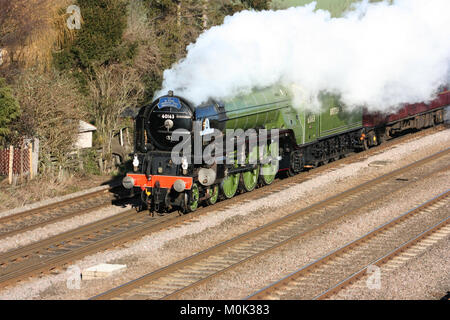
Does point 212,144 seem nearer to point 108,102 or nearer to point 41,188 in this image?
point 41,188

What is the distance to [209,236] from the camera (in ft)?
47.1

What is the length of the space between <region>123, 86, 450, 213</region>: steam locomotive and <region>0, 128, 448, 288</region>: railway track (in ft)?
1.45

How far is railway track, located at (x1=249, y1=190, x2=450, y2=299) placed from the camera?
10.8 metres

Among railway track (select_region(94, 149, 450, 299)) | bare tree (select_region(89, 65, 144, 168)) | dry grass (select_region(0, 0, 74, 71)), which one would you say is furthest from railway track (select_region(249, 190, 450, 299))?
dry grass (select_region(0, 0, 74, 71))

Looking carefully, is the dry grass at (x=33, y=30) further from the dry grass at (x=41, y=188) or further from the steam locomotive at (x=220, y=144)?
the steam locomotive at (x=220, y=144)

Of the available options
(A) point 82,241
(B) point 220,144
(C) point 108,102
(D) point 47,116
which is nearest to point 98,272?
(A) point 82,241

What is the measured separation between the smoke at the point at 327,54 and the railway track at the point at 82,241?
3336mm

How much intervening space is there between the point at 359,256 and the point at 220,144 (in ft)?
17.5

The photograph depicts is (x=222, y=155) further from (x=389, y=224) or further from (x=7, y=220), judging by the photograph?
(x=7, y=220)

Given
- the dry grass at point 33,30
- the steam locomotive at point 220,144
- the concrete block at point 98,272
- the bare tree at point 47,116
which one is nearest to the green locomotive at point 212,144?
the steam locomotive at point 220,144

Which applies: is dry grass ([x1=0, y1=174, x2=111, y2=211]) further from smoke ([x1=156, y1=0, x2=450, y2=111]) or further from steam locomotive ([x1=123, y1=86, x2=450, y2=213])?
smoke ([x1=156, y1=0, x2=450, y2=111])

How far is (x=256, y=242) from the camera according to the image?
13836 mm

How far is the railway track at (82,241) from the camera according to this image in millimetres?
12477

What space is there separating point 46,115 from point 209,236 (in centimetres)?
1052
